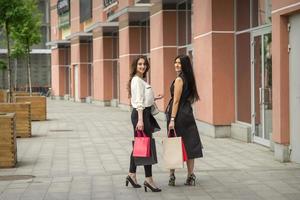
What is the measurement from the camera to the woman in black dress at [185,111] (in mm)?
9195

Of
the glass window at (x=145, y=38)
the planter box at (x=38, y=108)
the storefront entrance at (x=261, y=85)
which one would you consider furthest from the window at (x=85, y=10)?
the storefront entrance at (x=261, y=85)

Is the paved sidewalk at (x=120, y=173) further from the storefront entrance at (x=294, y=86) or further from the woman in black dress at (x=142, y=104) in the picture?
the storefront entrance at (x=294, y=86)

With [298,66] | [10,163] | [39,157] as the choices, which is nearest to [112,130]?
[39,157]

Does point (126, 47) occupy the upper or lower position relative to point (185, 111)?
upper

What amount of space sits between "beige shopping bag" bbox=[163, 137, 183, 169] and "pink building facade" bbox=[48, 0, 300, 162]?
2.96 metres

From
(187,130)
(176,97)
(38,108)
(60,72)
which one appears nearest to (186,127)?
(187,130)

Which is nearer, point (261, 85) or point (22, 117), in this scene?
point (261, 85)

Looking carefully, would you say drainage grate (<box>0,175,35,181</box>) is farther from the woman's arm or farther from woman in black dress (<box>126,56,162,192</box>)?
the woman's arm

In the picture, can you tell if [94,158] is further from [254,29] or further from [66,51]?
[66,51]

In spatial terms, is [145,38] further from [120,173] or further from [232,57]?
[120,173]

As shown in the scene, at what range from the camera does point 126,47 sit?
94.3 feet

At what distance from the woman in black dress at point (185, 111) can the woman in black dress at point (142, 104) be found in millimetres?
391

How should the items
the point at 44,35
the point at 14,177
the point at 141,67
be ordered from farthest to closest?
the point at 44,35 < the point at 14,177 < the point at 141,67

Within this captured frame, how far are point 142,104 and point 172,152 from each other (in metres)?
0.78
